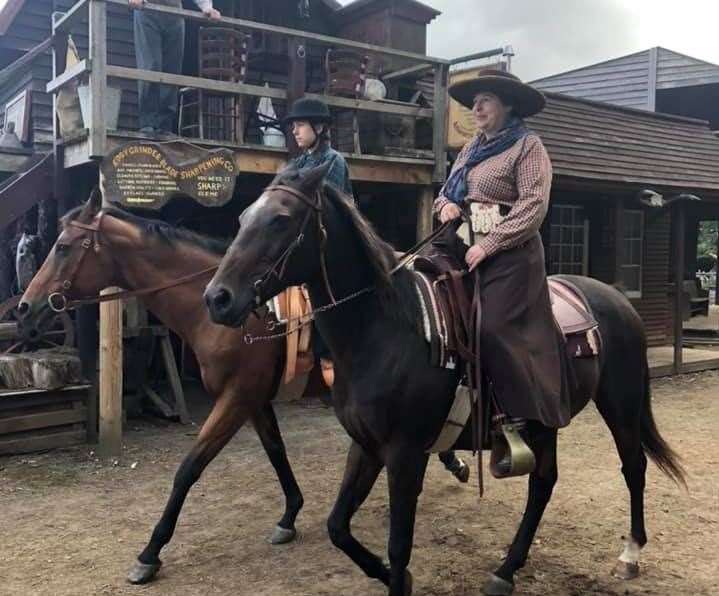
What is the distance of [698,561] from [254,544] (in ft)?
8.60

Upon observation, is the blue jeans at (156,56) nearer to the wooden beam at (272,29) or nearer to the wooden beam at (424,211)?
the wooden beam at (272,29)

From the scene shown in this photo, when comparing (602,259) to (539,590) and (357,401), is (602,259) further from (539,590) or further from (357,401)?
(357,401)

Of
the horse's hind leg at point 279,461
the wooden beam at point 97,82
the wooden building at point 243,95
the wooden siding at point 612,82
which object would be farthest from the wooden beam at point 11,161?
the wooden siding at point 612,82

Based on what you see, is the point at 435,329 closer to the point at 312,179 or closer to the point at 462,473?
the point at 312,179

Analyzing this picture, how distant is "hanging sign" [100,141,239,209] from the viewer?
237 inches

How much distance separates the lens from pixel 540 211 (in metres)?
3.33

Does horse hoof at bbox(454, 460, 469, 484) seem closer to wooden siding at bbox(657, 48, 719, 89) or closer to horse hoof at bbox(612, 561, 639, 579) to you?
horse hoof at bbox(612, 561, 639, 579)

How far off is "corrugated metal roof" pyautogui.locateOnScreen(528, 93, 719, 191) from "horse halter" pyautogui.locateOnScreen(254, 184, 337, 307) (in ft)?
24.5

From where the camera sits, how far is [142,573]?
3.96m

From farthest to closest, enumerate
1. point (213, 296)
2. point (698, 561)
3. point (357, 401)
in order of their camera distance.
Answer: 1. point (698, 561)
2. point (357, 401)
3. point (213, 296)

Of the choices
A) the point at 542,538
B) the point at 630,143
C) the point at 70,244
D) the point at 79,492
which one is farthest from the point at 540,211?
the point at 630,143

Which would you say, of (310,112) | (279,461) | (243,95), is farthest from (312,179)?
(243,95)

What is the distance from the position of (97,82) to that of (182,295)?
2.58 meters

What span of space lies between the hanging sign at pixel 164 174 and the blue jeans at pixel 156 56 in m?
1.11
